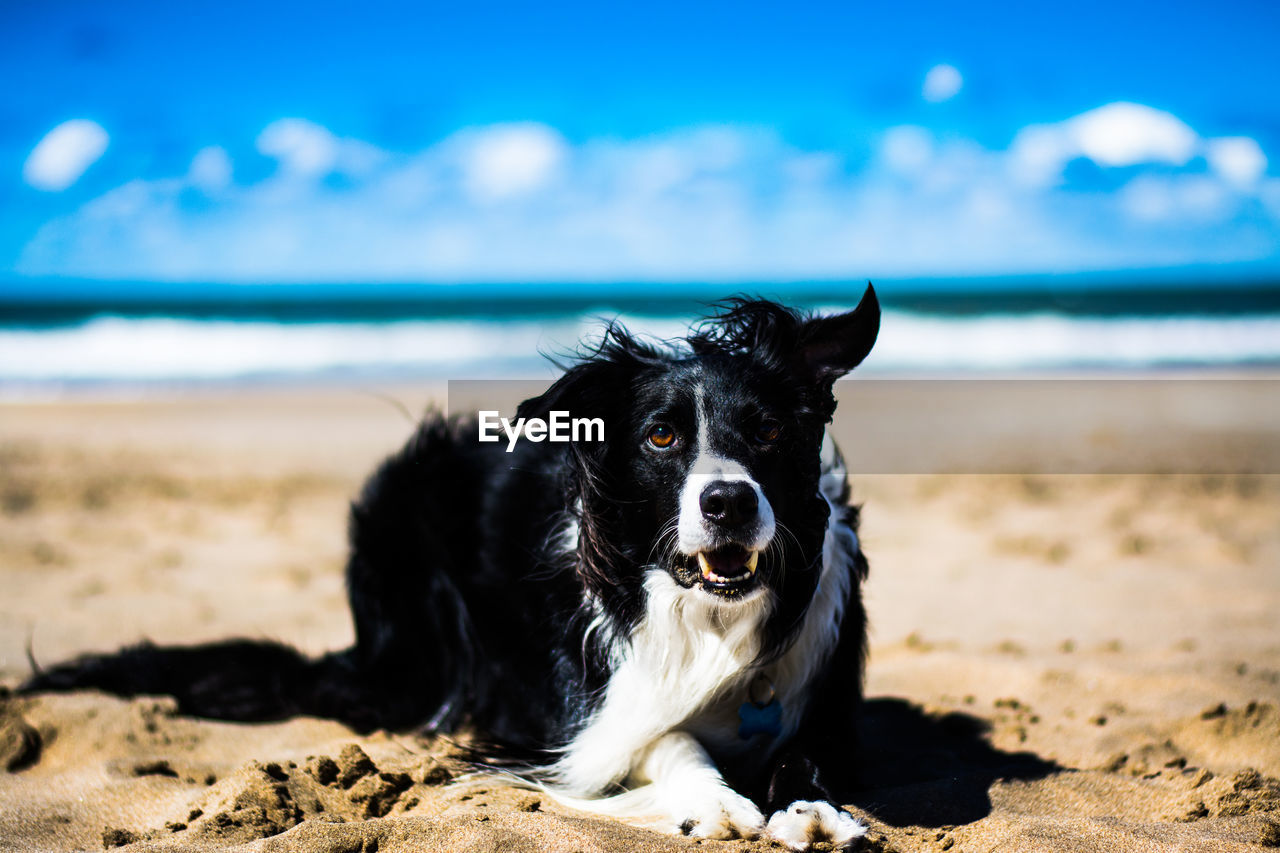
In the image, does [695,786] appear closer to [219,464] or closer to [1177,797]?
[1177,797]

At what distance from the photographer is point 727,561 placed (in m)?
2.65

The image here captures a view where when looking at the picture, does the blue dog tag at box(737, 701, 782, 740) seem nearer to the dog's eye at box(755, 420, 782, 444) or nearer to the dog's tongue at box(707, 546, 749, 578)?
the dog's tongue at box(707, 546, 749, 578)

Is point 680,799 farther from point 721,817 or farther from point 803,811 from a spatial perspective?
point 803,811

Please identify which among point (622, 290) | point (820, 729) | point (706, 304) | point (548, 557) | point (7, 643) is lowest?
point (7, 643)

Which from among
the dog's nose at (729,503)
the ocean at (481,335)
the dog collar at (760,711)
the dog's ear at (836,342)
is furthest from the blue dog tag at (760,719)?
the ocean at (481,335)

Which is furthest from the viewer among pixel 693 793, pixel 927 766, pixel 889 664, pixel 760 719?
pixel 889 664

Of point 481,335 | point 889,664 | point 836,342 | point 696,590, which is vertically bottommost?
point 889,664

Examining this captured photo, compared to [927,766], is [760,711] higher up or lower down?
higher up

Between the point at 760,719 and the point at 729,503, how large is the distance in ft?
2.59

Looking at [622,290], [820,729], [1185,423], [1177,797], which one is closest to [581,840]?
[820,729]

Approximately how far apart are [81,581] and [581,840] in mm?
4462

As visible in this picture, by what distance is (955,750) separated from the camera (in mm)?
3381

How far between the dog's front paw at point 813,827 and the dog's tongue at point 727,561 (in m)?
0.62

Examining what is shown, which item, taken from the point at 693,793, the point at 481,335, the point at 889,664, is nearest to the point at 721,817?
the point at 693,793
